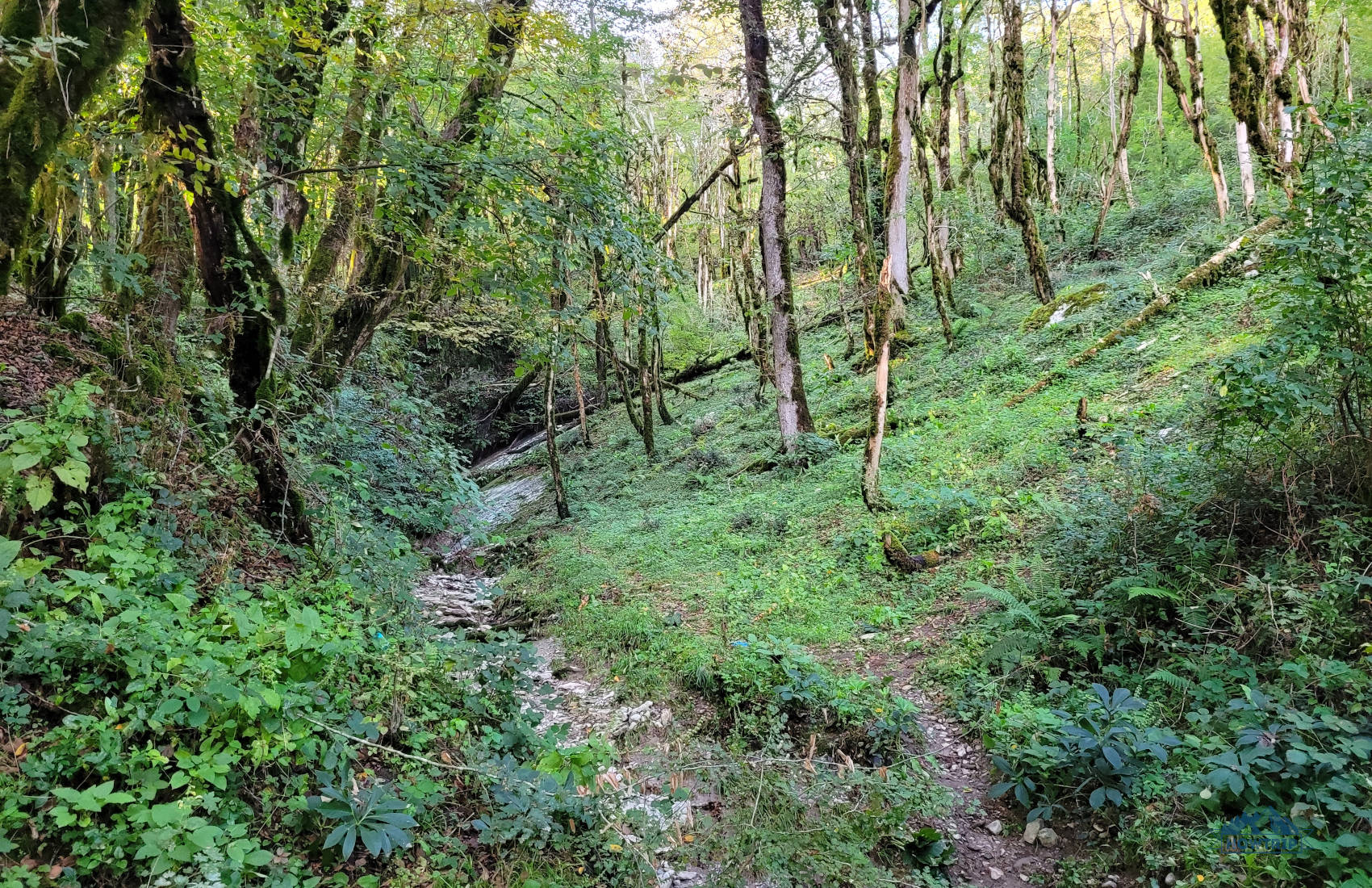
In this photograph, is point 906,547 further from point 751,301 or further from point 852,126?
point 751,301

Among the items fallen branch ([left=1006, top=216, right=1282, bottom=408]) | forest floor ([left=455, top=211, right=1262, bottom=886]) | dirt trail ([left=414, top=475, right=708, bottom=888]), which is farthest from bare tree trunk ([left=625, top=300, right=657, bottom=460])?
fallen branch ([left=1006, top=216, right=1282, bottom=408])

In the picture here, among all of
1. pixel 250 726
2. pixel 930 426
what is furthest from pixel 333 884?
pixel 930 426

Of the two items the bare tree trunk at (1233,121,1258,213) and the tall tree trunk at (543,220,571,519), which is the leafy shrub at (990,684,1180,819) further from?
the bare tree trunk at (1233,121,1258,213)

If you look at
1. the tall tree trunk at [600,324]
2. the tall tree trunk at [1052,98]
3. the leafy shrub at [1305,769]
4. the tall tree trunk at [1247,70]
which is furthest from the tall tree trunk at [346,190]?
the tall tree trunk at [1052,98]

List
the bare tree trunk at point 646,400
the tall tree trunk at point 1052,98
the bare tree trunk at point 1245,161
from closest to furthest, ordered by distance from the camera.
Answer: the bare tree trunk at point 1245,161
the bare tree trunk at point 646,400
the tall tree trunk at point 1052,98

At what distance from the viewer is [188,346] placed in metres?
5.68

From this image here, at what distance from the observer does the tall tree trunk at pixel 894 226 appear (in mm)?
8453

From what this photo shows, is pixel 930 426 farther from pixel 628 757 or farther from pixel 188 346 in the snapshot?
pixel 188 346

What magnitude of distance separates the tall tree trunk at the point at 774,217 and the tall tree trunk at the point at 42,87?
8692mm

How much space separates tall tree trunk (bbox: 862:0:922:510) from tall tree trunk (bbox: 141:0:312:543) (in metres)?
6.52

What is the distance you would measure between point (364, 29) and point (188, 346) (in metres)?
3.23

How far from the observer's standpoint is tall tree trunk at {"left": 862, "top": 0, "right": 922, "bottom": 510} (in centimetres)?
845

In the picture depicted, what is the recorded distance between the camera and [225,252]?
541 cm

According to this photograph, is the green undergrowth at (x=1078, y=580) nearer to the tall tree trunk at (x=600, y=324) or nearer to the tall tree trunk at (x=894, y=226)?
the tall tree trunk at (x=894, y=226)
